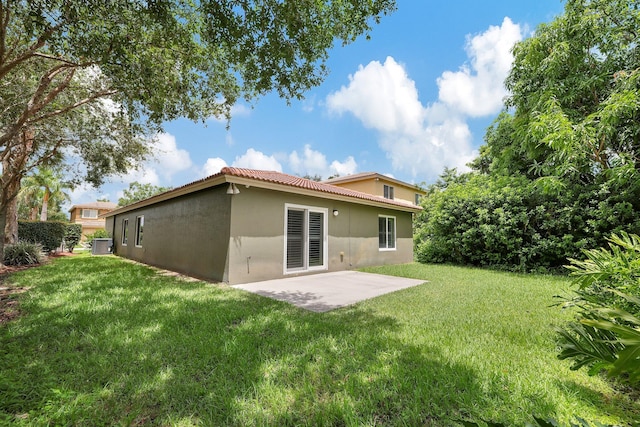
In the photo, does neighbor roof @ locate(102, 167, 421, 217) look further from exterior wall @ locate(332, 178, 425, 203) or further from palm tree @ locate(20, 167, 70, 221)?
palm tree @ locate(20, 167, 70, 221)

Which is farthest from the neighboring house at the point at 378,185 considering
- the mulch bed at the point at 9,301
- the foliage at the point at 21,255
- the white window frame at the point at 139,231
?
the mulch bed at the point at 9,301

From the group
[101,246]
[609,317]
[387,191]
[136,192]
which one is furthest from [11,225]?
[136,192]

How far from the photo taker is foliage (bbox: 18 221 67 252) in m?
15.5

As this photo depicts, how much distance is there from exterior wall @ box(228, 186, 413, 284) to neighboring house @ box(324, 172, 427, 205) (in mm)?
10055

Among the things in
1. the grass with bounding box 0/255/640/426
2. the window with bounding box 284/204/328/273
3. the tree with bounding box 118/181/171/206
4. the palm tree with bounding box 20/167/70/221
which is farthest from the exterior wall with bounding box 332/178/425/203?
the tree with bounding box 118/181/171/206

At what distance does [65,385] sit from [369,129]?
20838 mm

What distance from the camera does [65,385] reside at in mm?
2559

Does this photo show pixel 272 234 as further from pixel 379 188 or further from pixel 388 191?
pixel 388 191

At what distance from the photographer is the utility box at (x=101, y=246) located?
1678 cm

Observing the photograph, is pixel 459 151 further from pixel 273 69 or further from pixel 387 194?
pixel 273 69

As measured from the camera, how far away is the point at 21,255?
10.9 meters

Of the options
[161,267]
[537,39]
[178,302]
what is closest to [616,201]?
[537,39]

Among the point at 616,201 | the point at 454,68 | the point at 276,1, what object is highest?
the point at 454,68

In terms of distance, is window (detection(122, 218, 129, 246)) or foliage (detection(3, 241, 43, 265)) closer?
foliage (detection(3, 241, 43, 265))
